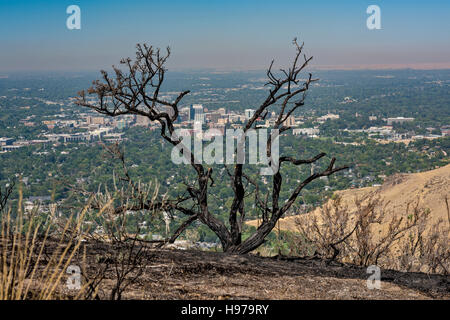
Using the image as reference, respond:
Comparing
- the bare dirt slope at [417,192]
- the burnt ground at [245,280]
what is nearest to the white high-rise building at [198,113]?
the bare dirt slope at [417,192]

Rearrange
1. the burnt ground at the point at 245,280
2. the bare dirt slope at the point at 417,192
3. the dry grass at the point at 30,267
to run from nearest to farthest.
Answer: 1. the dry grass at the point at 30,267
2. the burnt ground at the point at 245,280
3. the bare dirt slope at the point at 417,192

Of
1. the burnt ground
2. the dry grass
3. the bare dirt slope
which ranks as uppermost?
the dry grass

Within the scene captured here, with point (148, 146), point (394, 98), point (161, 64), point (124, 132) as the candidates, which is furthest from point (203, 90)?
point (161, 64)

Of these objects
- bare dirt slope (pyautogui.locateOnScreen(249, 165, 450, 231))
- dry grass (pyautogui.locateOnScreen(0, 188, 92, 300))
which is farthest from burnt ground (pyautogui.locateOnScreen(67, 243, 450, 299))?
bare dirt slope (pyautogui.locateOnScreen(249, 165, 450, 231))

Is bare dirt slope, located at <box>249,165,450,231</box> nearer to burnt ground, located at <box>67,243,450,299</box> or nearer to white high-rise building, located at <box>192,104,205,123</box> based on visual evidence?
burnt ground, located at <box>67,243,450,299</box>

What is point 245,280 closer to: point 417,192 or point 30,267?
point 30,267

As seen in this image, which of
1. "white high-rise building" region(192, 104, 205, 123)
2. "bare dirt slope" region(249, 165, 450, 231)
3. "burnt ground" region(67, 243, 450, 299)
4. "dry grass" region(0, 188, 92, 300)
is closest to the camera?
"dry grass" region(0, 188, 92, 300)

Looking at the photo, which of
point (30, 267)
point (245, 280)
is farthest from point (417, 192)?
point (30, 267)

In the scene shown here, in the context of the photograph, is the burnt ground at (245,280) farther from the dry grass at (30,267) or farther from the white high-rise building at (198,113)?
the white high-rise building at (198,113)
